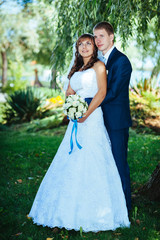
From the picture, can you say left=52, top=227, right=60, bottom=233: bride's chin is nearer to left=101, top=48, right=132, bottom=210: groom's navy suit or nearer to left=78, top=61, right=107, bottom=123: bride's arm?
left=101, top=48, right=132, bottom=210: groom's navy suit

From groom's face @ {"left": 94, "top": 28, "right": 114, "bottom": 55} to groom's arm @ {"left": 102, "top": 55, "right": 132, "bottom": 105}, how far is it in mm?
301

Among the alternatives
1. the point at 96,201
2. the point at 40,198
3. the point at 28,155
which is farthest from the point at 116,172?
the point at 28,155

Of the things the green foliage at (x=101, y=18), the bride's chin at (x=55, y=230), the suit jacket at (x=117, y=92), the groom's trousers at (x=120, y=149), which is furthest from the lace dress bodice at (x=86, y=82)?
the bride's chin at (x=55, y=230)

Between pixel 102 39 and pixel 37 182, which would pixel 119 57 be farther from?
pixel 37 182

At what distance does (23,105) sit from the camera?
37.0ft

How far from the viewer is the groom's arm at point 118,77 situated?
3258mm

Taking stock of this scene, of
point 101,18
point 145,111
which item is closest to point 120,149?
point 101,18

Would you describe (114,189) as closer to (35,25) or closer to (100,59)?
(100,59)

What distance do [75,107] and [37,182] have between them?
2278 millimetres

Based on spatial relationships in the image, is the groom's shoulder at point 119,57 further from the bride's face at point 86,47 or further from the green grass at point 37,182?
the green grass at point 37,182

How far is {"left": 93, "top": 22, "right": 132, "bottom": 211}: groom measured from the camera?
3.28 meters

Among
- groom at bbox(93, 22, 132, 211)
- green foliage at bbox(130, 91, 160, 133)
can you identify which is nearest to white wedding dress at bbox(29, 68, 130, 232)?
groom at bbox(93, 22, 132, 211)

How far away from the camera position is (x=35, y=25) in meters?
21.7

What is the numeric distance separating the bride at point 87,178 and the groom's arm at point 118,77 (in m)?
0.09
